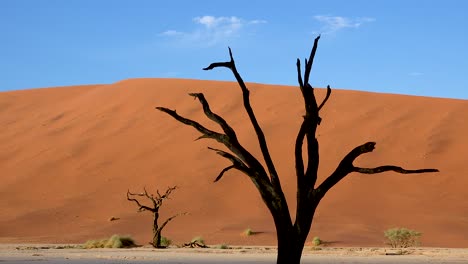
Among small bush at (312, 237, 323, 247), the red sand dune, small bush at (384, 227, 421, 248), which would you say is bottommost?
small bush at (312, 237, 323, 247)

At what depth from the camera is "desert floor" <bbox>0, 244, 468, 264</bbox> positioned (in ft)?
73.5

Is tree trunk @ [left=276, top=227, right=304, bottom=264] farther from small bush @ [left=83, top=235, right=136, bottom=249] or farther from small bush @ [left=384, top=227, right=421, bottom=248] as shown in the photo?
small bush @ [left=384, top=227, right=421, bottom=248]

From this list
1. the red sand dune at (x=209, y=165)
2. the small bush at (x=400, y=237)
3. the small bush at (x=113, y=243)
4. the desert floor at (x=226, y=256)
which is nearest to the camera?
the desert floor at (x=226, y=256)

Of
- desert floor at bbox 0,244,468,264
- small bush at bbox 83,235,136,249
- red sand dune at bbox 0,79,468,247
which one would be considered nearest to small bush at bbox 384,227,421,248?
red sand dune at bbox 0,79,468,247

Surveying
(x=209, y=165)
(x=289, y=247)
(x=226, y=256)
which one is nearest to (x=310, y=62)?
(x=289, y=247)

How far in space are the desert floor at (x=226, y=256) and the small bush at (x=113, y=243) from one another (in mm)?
1809

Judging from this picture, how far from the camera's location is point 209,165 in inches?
1779

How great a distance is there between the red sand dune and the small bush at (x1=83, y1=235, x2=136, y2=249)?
151 inches

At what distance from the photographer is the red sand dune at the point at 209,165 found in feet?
121

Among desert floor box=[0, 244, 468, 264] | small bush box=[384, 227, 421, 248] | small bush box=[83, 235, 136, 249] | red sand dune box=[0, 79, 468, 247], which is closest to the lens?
desert floor box=[0, 244, 468, 264]

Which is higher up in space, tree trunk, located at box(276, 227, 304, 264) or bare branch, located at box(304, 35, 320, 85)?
bare branch, located at box(304, 35, 320, 85)

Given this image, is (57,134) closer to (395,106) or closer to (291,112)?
(291,112)

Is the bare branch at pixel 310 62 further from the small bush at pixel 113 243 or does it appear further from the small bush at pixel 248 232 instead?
the small bush at pixel 248 232


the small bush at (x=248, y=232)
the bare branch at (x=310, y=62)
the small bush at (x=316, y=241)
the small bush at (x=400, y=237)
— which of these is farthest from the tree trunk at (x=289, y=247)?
the small bush at (x=248, y=232)
